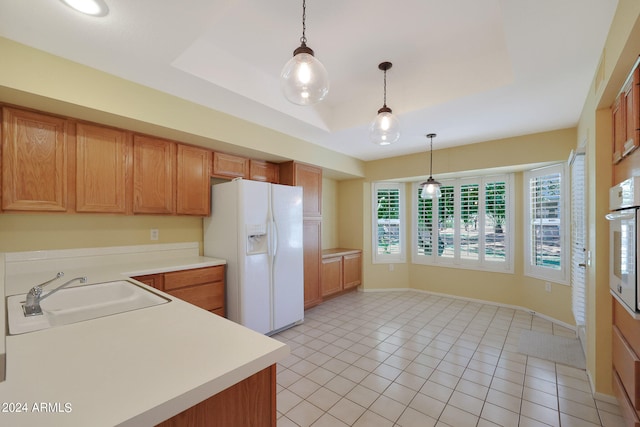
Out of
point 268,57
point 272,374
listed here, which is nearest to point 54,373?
point 272,374

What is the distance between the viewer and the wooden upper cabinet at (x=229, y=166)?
309 cm

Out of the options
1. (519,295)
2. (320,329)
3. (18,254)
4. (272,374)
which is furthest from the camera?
(519,295)

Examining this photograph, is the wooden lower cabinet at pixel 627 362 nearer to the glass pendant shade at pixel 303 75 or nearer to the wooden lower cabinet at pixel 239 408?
the wooden lower cabinet at pixel 239 408

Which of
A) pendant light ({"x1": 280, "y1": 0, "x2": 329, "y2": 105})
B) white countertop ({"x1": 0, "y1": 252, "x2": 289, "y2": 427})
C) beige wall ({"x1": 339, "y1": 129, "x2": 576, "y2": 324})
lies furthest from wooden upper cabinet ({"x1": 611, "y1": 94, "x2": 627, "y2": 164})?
white countertop ({"x1": 0, "y1": 252, "x2": 289, "y2": 427})

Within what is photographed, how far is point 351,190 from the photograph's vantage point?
520cm

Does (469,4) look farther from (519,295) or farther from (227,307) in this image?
(519,295)

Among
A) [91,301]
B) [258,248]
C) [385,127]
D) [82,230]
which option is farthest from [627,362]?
[82,230]

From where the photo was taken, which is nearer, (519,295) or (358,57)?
(358,57)

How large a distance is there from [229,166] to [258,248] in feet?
3.42

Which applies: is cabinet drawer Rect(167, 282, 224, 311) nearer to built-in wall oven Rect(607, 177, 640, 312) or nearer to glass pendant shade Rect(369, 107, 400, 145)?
glass pendant shade Rect(369, 107, 400, 145)

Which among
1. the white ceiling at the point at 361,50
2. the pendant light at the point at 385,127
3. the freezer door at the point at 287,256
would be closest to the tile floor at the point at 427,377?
the freezer door at the point at 287,256

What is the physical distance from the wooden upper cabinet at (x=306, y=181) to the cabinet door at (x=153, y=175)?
1.42m

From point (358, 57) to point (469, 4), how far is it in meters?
0.88

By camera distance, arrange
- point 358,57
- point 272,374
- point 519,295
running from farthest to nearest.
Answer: point 519,295 → point 358,57 → point 272,374
